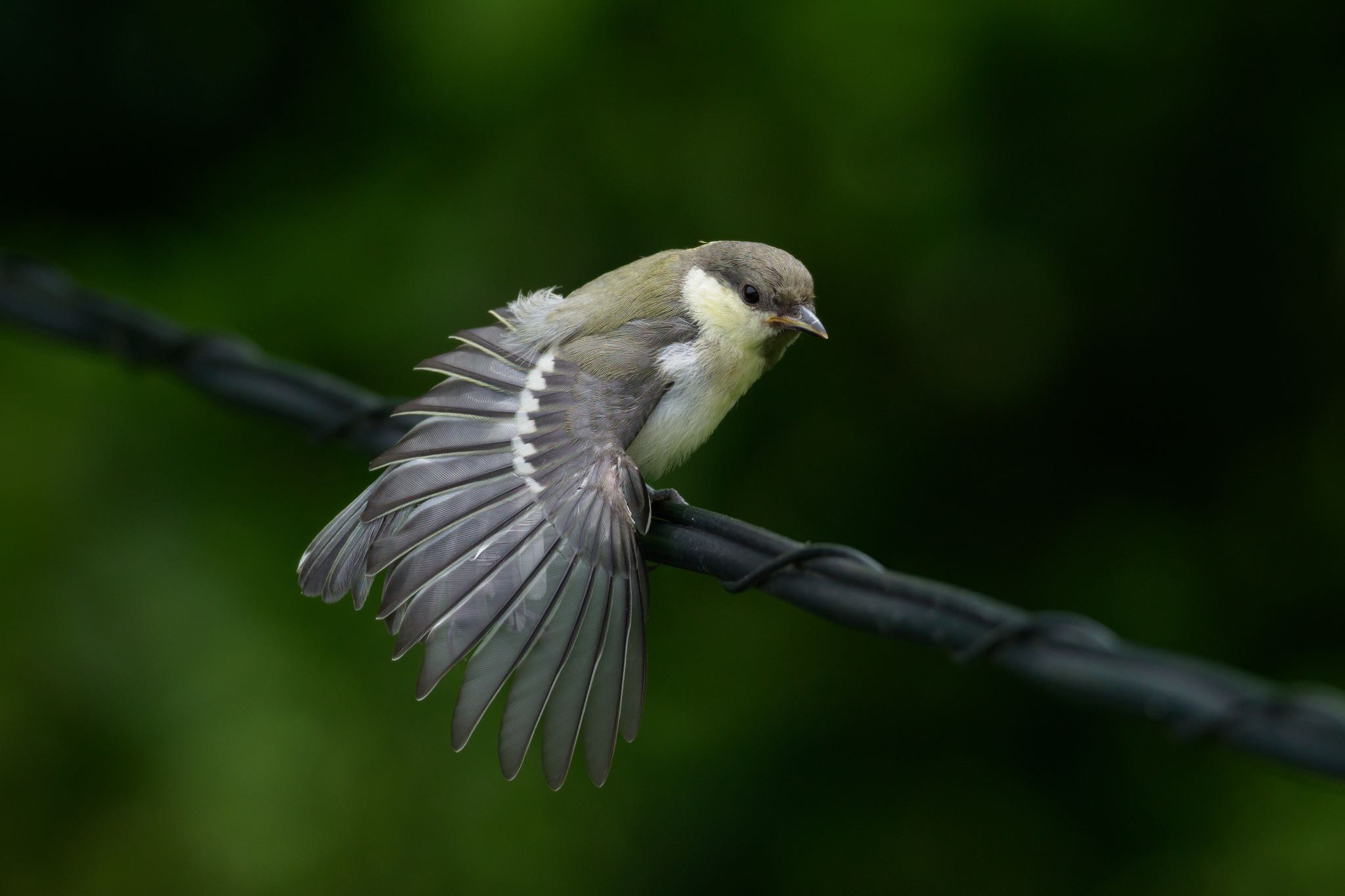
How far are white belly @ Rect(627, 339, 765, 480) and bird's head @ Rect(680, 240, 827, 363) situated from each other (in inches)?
3.5

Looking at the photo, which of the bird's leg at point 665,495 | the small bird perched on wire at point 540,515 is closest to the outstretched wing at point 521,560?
the small bird perched on wire at point 540,515

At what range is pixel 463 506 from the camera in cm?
250

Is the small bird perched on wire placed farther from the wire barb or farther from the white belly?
the wire barb

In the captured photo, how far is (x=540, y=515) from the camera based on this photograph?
2527 millimetres

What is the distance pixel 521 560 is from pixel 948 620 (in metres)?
1.10

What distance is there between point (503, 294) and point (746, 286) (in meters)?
1.00

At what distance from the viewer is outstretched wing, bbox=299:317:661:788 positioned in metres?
2.34

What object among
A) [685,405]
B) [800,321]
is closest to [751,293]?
[800,321]

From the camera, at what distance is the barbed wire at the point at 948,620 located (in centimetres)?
128

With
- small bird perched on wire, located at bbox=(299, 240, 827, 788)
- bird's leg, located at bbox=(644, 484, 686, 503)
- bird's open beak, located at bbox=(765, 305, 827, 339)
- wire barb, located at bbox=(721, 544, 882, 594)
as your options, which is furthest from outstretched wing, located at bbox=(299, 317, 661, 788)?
bird's open beak, located at bbox=(765, 305, 827, 339)

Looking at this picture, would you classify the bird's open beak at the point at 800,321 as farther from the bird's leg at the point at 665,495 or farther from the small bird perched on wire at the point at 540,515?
A: the bird's leg at the point at 665,495

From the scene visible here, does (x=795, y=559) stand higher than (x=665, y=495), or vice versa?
(x=795, y=559)

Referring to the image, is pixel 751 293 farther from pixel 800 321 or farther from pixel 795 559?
pixel 795 559

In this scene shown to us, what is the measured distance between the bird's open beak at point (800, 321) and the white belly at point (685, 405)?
0.48 feet
